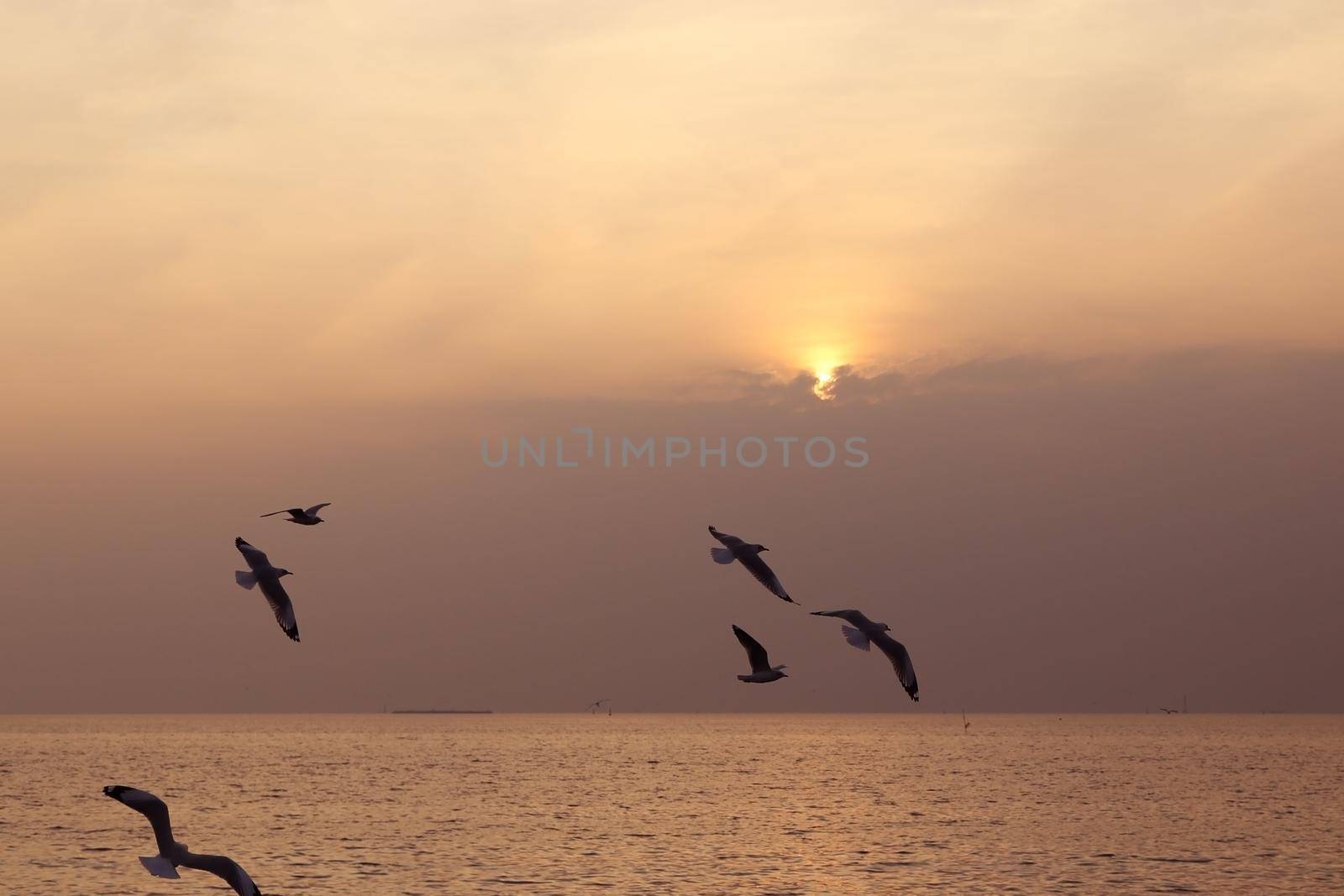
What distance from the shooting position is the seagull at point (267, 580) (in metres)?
27.8

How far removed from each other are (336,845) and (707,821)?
92.3ft

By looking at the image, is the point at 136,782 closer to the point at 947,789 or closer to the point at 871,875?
the point at 947,789

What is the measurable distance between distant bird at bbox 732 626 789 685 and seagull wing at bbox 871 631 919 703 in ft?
11.7

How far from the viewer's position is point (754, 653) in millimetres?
37156

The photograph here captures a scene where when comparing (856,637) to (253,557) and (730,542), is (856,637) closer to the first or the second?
(730,542)

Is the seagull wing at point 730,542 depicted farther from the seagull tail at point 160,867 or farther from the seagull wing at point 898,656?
the seagull tail at point 160,867

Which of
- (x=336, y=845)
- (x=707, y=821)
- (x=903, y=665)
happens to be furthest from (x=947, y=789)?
(x=903, y=665)

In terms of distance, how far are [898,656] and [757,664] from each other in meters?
5.39

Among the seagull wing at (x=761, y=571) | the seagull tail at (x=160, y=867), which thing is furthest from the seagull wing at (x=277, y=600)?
the seagull wing at (x=761, y=571)

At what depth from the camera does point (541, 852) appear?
87438mm

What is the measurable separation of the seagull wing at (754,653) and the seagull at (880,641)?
4063 millimetres

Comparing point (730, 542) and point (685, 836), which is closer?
A: point (730, 542)

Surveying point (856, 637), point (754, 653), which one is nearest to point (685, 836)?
point (754, 653)

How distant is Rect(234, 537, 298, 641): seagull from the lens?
91.3 feet
